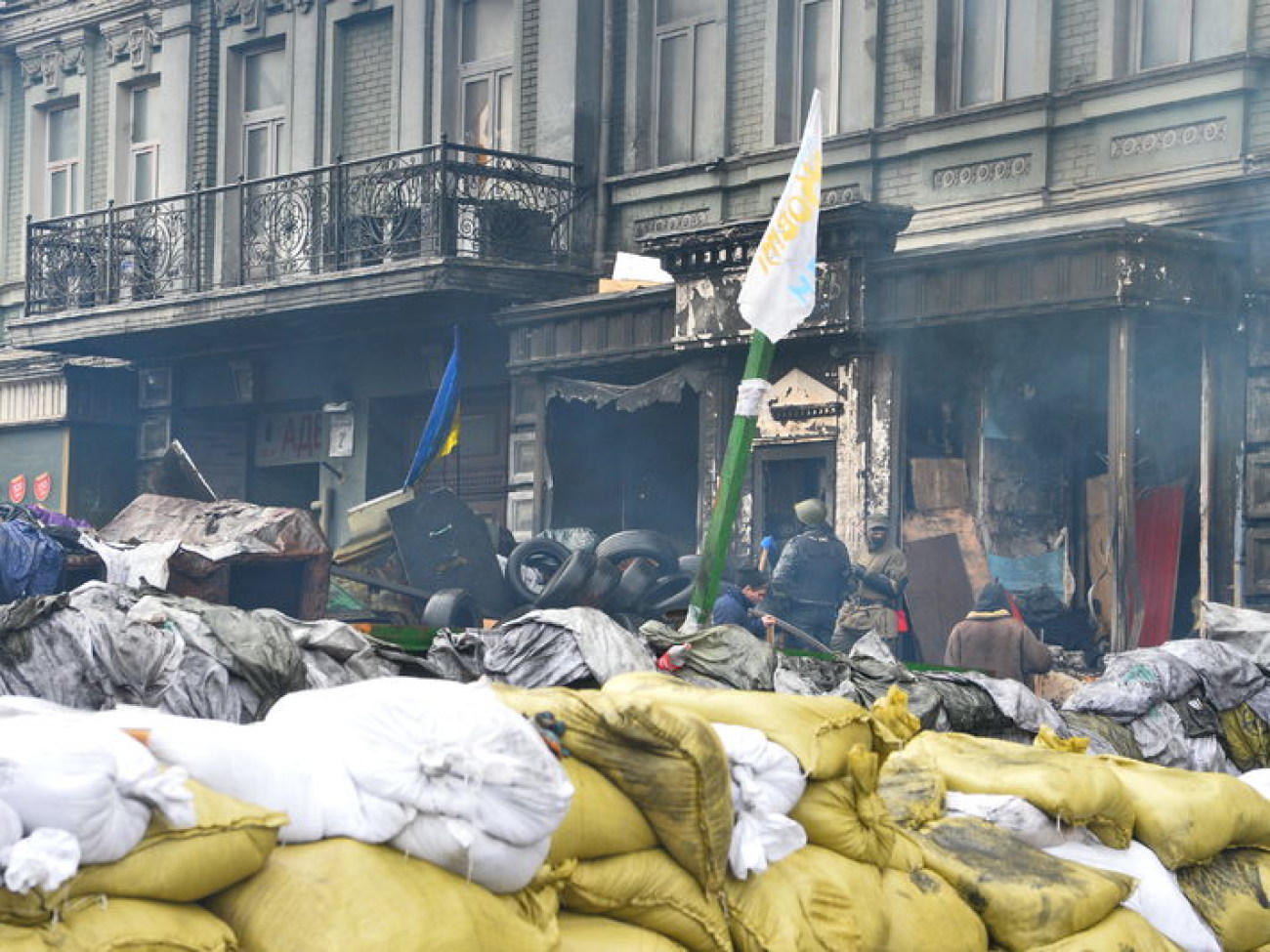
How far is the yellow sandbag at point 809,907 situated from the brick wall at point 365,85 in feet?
52.0

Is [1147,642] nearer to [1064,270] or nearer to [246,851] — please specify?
[1064,270]

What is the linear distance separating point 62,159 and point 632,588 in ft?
44.8

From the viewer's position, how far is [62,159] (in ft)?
77.2

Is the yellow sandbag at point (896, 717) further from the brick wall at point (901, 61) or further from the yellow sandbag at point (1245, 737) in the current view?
the brick wall at point (901, 61)

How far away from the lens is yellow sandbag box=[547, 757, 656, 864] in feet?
13.1

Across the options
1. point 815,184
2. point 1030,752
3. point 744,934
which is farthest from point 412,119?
point 744,934

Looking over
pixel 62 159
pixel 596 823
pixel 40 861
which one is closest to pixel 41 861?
pixel 40 861

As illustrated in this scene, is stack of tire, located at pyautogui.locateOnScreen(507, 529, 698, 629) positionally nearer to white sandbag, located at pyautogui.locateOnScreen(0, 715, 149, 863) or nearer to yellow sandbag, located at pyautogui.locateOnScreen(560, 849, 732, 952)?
yellow sandbag, located at pyautogui.locateOnScreen(560, 849, 732, 952)

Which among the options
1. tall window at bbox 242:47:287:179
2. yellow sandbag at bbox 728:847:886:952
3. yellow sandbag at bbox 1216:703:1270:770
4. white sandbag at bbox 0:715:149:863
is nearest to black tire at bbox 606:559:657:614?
yellow sandbag at bbox 1216:703:1270:770

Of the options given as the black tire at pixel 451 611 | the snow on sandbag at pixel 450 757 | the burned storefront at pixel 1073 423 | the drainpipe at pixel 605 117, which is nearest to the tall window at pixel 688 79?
the drainpipe at pixel 605 117

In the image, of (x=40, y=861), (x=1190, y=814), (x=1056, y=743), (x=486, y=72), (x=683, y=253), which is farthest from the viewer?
(x=486, y=72)

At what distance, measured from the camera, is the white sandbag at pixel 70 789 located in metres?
3.03

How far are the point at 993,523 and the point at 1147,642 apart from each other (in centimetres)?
136

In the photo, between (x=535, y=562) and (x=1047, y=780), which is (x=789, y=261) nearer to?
(x=1047, y=780)
